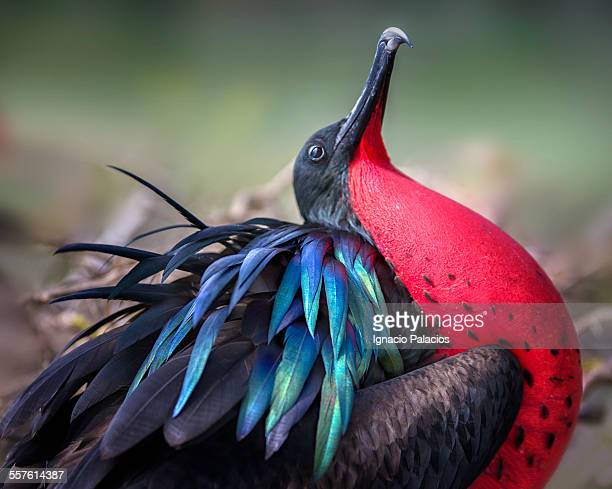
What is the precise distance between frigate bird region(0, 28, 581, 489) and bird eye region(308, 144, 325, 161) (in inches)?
2.2

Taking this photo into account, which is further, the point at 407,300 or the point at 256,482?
→ the point at 407,300

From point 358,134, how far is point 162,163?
149 cm

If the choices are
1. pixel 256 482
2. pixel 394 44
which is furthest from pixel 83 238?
pixel 256 482

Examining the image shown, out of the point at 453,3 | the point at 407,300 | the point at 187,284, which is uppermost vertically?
the point at 453,3

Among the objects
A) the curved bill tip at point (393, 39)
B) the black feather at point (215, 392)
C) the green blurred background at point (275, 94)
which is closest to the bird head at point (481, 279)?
the curved bill tip at point (393, 39)

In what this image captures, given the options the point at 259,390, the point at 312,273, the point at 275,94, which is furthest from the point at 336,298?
the point at 275,94

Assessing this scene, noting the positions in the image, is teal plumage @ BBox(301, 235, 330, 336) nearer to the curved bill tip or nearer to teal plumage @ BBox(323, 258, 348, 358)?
teal plumage @ BBox(323, 258, 348, 358)

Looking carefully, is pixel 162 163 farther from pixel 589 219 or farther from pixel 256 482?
pixel 256 482

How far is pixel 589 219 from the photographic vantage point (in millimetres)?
2613

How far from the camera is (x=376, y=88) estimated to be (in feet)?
4.51

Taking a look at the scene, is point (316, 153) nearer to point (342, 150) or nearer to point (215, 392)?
point (342, 150)

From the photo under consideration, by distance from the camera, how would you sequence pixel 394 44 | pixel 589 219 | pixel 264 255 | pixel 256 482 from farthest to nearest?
pixel 589 219, pixel 394 44, pixel 264 255, pixel 256 482

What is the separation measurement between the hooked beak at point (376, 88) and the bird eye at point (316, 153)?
0.03m

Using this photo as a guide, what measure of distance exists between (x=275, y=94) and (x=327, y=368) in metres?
1.98
